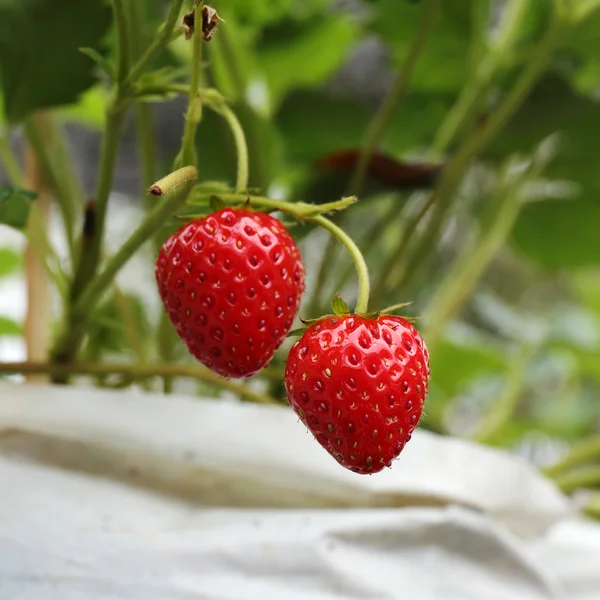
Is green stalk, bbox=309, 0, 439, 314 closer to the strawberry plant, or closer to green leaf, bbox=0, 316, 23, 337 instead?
the strawberry plant

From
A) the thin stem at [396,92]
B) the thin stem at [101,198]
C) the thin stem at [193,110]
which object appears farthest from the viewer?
the thin stem at [396,92]

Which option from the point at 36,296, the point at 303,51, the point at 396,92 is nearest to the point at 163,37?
the point at 396,92

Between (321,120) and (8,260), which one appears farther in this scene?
(8,260)

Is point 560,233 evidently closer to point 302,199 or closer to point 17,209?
point 302,199

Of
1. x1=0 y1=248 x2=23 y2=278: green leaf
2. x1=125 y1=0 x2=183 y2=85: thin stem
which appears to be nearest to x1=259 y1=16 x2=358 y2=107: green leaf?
x1=0 y1=248 x2=23 y2=278: green leaf

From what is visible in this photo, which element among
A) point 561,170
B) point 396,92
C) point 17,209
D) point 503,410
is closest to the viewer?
point 17,209

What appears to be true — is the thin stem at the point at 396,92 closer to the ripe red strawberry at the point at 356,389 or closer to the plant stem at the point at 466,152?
the plant stem at the point at 466,152

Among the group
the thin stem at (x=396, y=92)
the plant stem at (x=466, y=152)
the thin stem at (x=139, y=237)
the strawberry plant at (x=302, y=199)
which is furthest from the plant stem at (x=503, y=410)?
the thin stem at (x=139, y=237)
